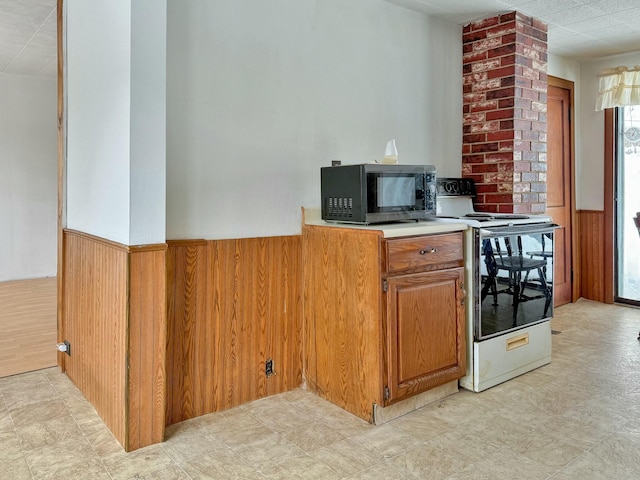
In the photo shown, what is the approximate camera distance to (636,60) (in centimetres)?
443

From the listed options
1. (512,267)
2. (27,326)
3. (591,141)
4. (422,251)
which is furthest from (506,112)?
(27,326)

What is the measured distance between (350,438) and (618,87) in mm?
4197

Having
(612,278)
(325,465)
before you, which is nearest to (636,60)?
(612,278)

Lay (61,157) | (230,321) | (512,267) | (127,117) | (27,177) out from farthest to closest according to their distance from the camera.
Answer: (27,177) < (61,157) < (512,267) < (230,321) < (127,117)

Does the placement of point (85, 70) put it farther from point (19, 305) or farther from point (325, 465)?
point (19, 305)

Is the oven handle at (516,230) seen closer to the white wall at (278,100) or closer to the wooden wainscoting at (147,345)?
the white wall at (278,100)

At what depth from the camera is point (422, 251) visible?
237 cm

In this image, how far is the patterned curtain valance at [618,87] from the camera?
4.33m

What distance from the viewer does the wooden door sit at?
457 cm

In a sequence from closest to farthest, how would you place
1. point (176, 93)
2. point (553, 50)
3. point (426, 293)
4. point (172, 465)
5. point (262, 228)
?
point (172, 465), point (176, 93), point (426, 293), point (262, 228), point (553, 50)

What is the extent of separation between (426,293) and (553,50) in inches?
128

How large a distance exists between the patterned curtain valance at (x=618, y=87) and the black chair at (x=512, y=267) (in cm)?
242

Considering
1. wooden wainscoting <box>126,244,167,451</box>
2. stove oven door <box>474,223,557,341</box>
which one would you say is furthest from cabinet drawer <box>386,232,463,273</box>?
wooden wainscoting <box>126,244,167,451</box>

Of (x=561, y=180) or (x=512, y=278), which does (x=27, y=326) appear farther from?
(x=561, y=180)
